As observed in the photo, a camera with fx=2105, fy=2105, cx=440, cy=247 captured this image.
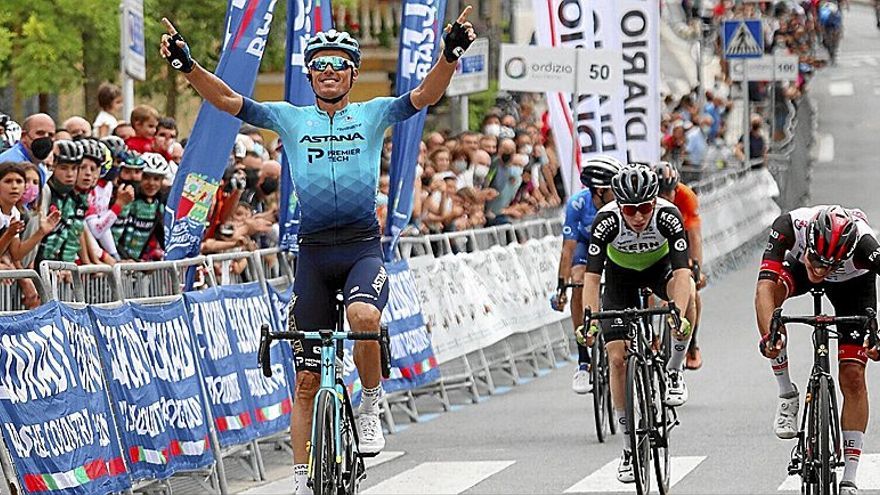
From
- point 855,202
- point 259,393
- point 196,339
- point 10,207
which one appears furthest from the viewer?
point 855,202

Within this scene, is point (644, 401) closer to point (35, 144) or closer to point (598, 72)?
point (35, 144)

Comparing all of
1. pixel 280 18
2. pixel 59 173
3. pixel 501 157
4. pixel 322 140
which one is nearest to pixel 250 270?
pixel 59 173

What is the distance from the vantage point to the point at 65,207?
13.0 m

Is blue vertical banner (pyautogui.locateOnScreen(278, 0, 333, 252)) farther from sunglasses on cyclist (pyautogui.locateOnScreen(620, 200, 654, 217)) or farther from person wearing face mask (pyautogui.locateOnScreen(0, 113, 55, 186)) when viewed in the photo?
sunglasses on cyclist (pyautogui.locateOnScreen(620, 200, 654, 217))

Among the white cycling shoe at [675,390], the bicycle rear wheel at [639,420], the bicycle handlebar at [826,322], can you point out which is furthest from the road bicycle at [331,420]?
the white cycling shoe at [675,390]

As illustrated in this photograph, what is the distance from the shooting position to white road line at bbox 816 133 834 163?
50.0 meters

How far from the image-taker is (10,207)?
40.2 feet

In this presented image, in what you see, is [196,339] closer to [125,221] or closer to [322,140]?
[125,221]

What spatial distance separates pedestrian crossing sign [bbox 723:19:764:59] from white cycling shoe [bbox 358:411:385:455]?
95.3ft

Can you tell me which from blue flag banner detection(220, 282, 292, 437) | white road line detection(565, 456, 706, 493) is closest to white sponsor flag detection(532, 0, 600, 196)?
blue flag banner detection(220, 282, 292, 437)

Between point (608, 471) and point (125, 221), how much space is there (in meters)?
3.80

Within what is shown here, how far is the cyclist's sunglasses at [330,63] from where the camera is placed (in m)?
10.3

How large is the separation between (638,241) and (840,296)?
223 centimetres

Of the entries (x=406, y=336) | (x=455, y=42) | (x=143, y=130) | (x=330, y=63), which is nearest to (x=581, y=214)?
(x=406, y=336)
